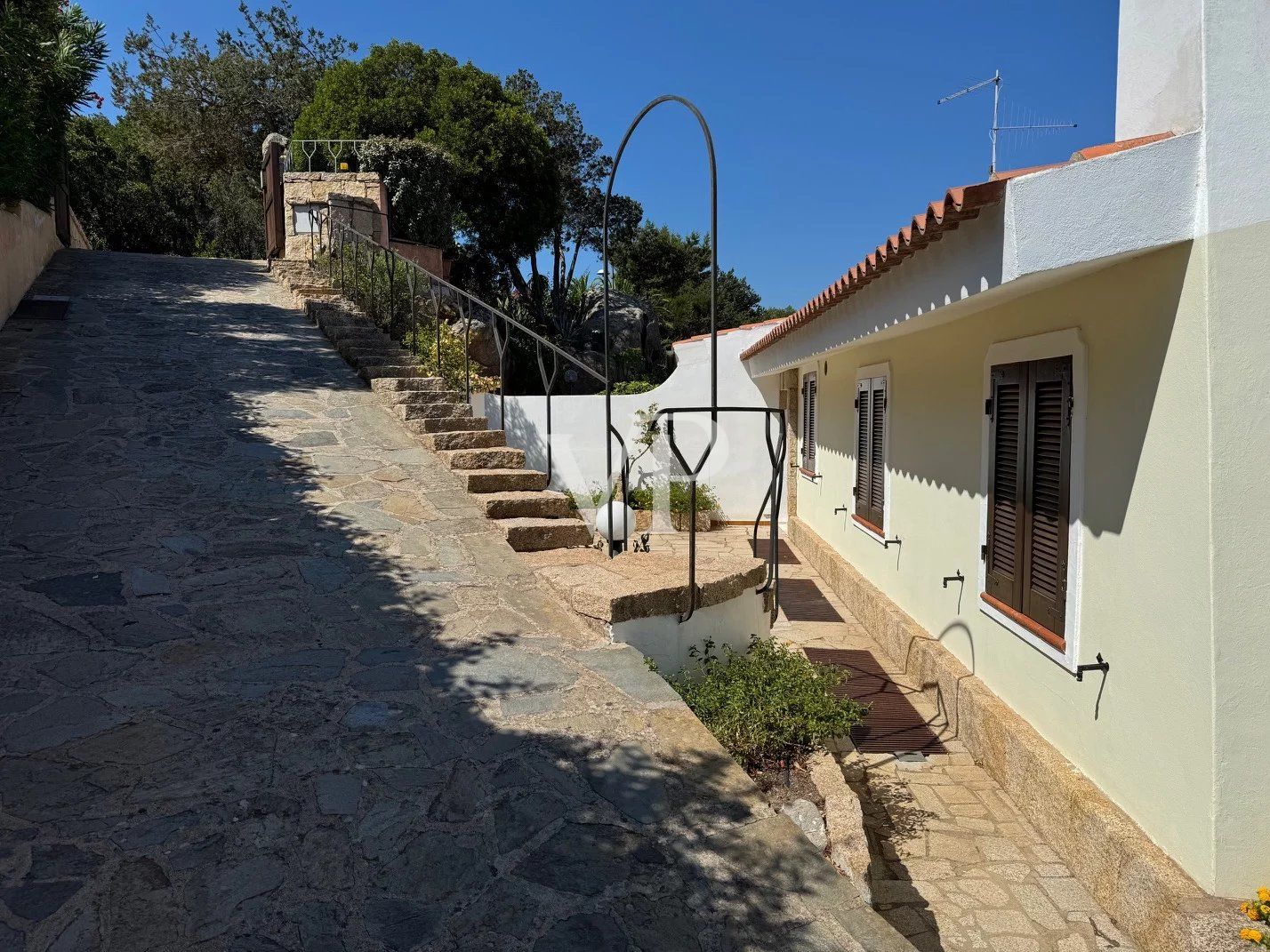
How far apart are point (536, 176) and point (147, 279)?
11.6 m

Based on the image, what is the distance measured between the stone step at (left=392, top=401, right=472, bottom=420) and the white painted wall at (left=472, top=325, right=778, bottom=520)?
4.73 meters

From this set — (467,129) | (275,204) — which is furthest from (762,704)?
(467,129)

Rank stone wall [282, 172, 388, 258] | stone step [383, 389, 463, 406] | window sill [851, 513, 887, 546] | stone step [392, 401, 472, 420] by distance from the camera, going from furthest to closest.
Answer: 1. stone wall [282, 172, 388, 258]
2. window sill [851, 513, 887, 546]
3. stone step [383, 389, 463, 406]
4. stone step [392, 401, 472, 420]

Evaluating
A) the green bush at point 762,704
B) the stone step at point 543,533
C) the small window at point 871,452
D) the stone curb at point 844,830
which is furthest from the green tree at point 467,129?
the stone curb at point 844,830

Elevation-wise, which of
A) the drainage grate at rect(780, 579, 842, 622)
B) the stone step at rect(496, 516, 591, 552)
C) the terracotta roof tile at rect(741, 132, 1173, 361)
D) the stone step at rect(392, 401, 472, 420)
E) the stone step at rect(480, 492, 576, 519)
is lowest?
the drainage grate at rect(780, 579, 842, 622)

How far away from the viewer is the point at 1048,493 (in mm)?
4082

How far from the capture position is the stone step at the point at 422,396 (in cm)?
686

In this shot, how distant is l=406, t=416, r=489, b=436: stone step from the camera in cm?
647

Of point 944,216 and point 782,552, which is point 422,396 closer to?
point 944,216

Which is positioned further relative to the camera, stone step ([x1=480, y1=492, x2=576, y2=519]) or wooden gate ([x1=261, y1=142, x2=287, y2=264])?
wooden gate ([x1=261, y1=142, x2=287, y2=264])

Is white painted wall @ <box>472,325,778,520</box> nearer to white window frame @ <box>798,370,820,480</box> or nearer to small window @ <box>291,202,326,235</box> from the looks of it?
white window frame @ <box>798,370,820,480</box>

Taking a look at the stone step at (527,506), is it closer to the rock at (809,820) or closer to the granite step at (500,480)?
the granite step at (500,480)

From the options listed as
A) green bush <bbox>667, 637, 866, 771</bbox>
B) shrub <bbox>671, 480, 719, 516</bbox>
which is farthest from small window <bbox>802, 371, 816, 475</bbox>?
green bush <bbox>667, 637, 866, 771</bbox>

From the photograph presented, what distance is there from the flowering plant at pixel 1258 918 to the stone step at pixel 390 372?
6983 mm
